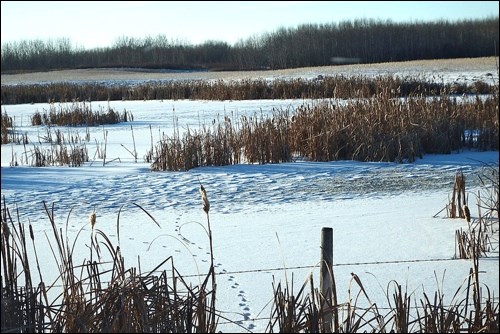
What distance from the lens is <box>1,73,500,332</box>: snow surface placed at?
9.11 feet

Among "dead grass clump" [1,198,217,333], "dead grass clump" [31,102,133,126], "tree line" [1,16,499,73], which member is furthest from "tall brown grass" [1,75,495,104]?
"dead grass clump" [1,198,217,333]

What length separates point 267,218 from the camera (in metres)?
4.10

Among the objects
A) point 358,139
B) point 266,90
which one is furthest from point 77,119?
point 358,139

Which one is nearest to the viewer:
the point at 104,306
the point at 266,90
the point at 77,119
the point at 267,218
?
the point at 104,306

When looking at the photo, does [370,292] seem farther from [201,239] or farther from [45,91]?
[45,91]

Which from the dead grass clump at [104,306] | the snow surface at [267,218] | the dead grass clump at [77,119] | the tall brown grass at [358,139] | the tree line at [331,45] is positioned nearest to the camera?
the dead grass clump at [104,306]

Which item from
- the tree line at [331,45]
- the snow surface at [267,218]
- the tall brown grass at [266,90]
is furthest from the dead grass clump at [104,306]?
the tall brown grass at [266,90]

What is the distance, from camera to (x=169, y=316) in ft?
7.08

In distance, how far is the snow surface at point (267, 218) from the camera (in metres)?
2.78

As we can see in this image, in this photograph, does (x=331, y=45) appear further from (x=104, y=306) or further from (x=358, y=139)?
(x=104, y=306)

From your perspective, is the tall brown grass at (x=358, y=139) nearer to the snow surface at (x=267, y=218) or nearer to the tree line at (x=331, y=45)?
the snow surface at (x=267, y=218)

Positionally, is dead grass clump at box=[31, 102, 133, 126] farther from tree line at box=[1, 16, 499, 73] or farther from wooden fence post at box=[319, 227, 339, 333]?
wooden fence post at box=[319, 227, 339, 333]

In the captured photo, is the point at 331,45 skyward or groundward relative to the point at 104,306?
skyward

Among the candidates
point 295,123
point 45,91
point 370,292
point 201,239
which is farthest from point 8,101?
point 370,292
